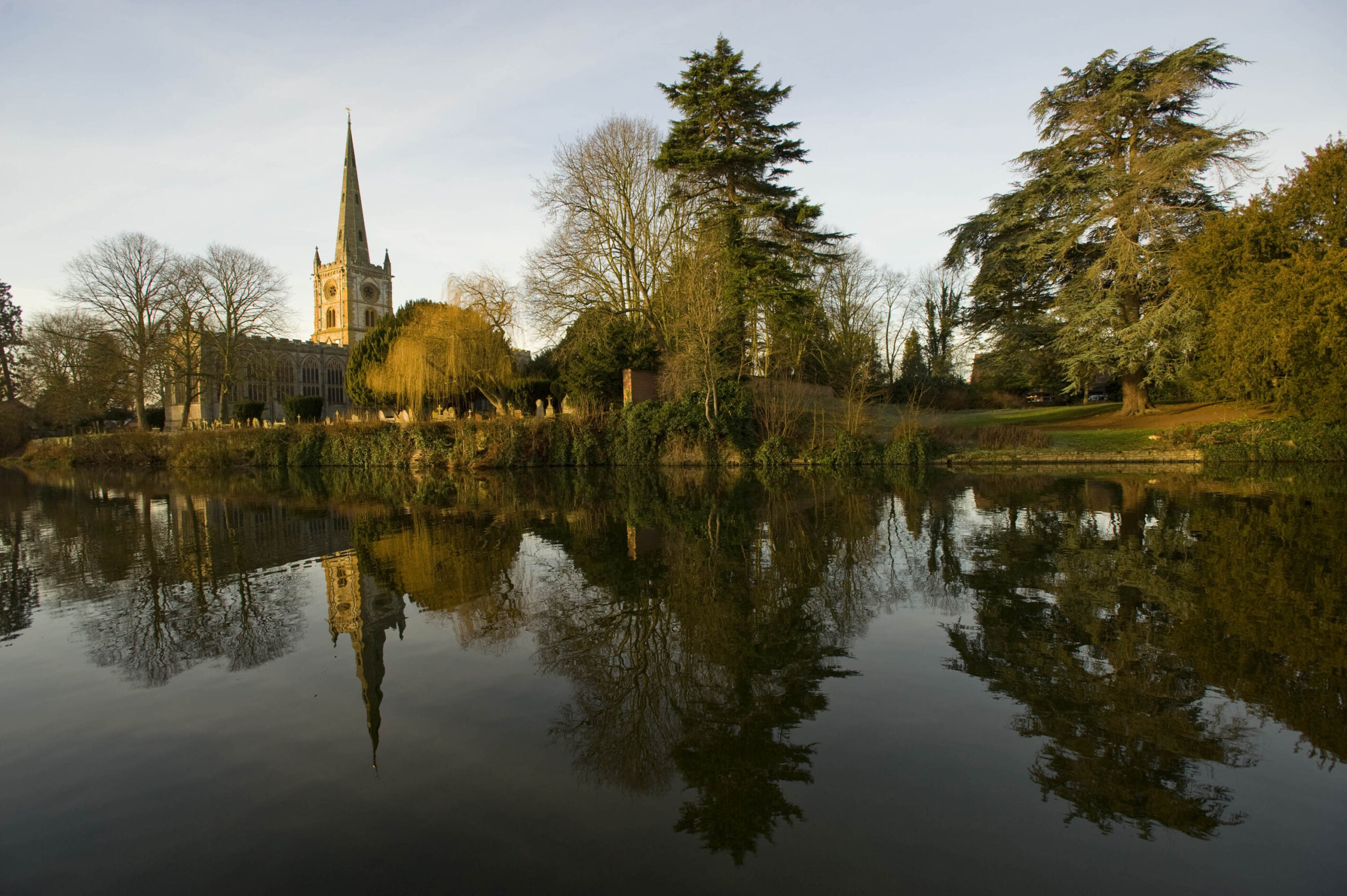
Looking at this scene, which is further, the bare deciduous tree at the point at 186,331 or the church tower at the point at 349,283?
the church tower at the point at 349,283

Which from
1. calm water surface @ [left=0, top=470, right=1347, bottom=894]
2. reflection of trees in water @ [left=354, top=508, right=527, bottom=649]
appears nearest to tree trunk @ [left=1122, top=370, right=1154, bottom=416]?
calm water surface @ [left=0, top=470, right=1347, bottom=894]

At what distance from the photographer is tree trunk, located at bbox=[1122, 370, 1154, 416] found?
88.3 feet

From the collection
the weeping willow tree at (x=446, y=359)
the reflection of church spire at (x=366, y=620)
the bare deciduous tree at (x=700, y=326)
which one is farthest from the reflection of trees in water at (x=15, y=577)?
the bare deciduous tree at (x=700, y=326)

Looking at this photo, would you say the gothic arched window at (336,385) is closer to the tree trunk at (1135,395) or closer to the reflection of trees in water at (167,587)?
the reflection of trees in water at (167,587)

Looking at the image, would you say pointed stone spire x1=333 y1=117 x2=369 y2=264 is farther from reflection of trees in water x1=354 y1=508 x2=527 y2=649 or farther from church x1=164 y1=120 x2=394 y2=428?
reflection of trees in water x1=354 y1=508 x2=527 y2=649

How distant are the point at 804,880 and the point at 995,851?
28.7 inches

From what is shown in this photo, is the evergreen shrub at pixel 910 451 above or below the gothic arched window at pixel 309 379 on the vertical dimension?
below

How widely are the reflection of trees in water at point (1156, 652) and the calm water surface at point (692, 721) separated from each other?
1.0 inches

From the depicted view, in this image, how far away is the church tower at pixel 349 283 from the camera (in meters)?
78.9

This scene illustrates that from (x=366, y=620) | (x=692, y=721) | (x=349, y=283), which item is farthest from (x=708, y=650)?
(x=349, y=283)

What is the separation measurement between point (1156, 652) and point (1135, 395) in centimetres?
2747

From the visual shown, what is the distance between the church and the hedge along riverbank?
34.8m

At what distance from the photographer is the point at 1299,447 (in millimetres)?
20359

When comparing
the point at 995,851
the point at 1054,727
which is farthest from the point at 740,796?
the point at 1054,727
